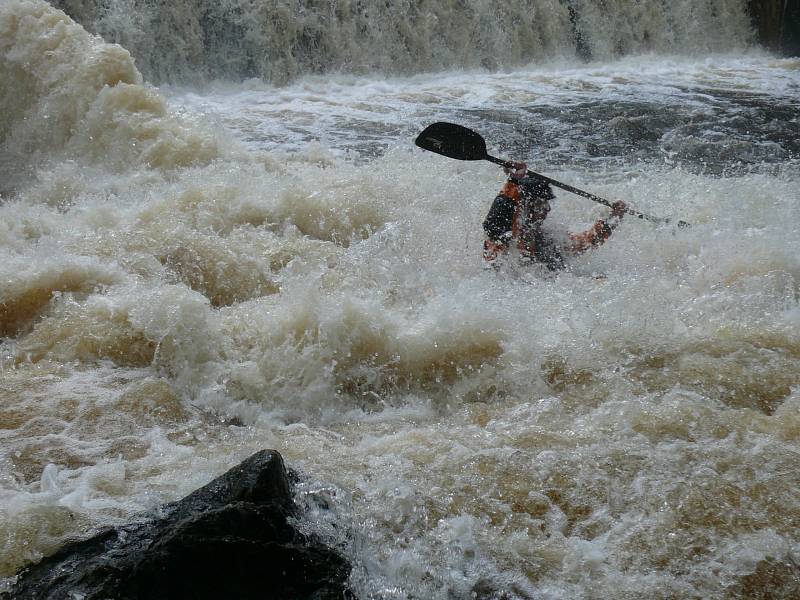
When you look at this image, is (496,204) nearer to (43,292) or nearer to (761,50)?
(43,292)

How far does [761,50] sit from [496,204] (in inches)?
540

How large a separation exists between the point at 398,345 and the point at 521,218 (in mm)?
1035

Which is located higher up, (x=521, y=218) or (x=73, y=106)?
(x=73, y=106)

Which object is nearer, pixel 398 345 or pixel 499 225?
pixel 398 345

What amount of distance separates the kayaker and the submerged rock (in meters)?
2.22

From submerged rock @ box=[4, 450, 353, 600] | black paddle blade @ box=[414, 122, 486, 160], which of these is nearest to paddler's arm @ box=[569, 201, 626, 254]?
black paddle blade @ box=[414, 122, 486, 160]

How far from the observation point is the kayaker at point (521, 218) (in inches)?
166

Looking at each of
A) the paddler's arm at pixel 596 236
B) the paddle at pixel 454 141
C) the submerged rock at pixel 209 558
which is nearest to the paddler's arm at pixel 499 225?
the paddler's arm at pixel 596 236

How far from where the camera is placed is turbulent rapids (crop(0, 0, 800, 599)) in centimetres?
250

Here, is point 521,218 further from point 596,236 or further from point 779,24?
point 779,24

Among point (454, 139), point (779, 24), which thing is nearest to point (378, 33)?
point (454, 139)

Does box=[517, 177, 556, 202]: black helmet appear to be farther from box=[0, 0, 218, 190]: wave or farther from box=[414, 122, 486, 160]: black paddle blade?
box=[0, 0, 218, 190]: wave

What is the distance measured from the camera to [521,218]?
4234mm

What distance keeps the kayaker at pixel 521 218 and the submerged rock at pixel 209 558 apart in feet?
7.28
